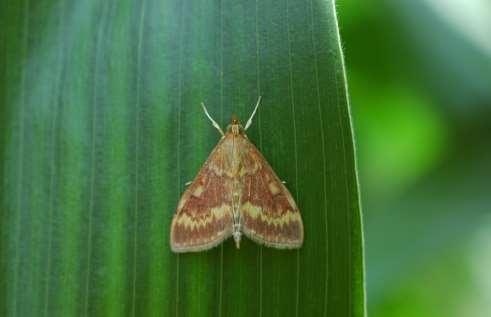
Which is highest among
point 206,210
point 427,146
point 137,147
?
point 427,146

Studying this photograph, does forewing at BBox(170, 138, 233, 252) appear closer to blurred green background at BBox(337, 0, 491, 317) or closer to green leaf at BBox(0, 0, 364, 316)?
green leaf at BBox(0, 0, 364, 316)

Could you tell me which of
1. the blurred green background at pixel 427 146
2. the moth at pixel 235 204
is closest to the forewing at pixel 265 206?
the moth at pixel 235 204

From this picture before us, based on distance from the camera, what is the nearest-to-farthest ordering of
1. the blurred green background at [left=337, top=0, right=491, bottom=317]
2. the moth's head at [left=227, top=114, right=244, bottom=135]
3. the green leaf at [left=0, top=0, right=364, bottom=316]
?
the green leaf at [left=0, top=0, right=364, bottom=316], the moth's head at [left=227, top=114, right=244, bottom=135], the blurred green background at [left=337, top=0, right=491, bottom=317]

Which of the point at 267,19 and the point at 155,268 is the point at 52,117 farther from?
the point at 267,19

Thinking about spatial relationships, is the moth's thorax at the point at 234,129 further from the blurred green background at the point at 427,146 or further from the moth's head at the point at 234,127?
the blurred green background at the point at 427,146

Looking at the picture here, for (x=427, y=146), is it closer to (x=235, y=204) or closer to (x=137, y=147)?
(x=235, y=204)

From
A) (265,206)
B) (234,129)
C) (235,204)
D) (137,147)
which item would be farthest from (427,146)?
(137,147)

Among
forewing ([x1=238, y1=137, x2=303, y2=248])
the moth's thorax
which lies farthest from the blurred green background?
the moth's thorax

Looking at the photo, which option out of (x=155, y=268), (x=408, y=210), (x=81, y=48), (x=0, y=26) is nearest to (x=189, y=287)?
(x=155, y=268)
